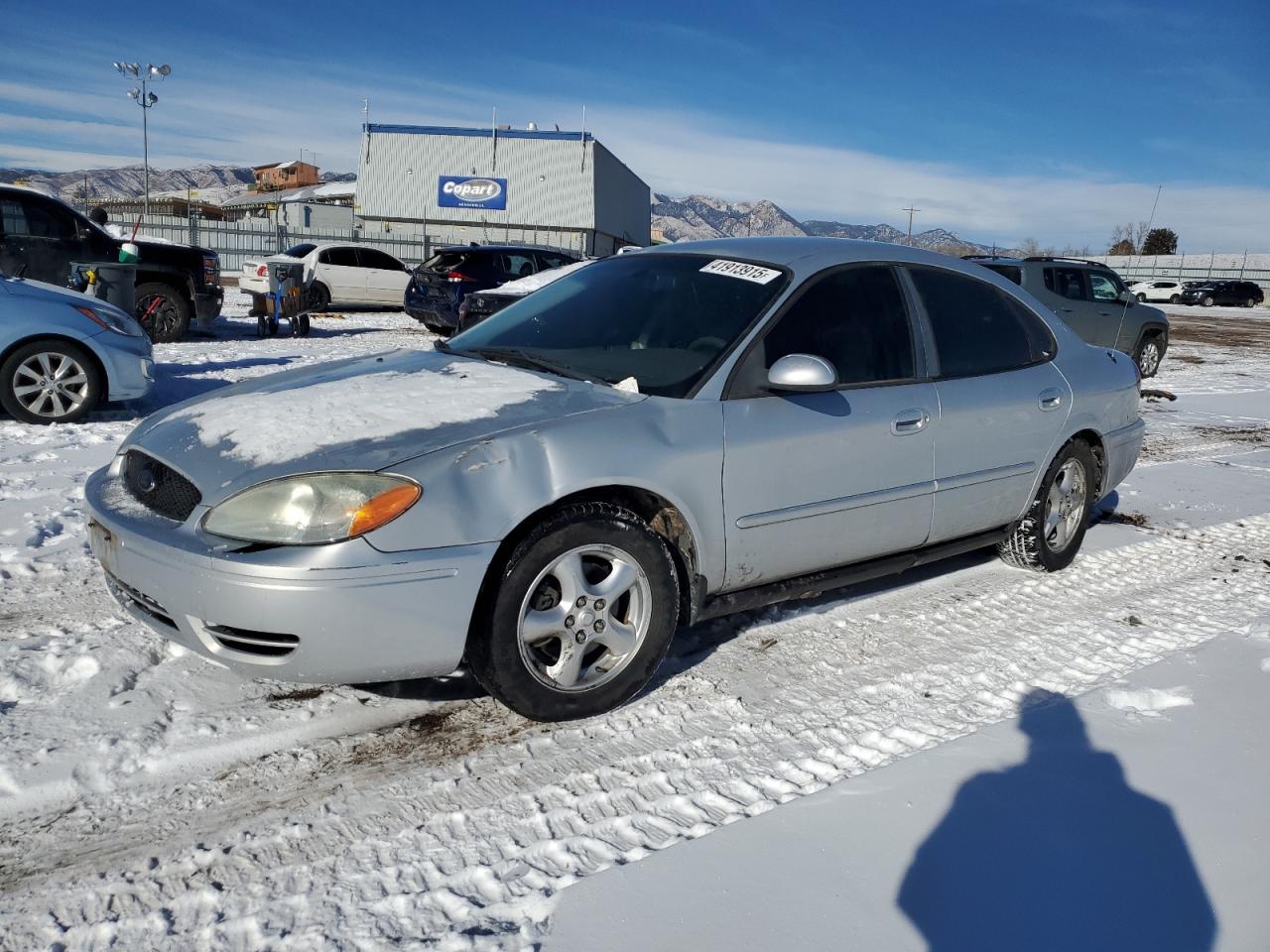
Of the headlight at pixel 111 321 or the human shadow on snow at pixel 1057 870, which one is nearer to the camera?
the human shadow on snow at pixel 1057 870

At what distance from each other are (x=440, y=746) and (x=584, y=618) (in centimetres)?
57

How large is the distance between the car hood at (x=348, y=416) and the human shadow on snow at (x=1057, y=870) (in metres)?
1.62

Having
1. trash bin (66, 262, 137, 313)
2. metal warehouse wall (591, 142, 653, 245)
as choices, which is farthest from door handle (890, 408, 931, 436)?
metal warehouse wall (591, 142, 653, 245)

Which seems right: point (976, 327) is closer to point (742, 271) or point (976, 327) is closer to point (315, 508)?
point (742, 271)

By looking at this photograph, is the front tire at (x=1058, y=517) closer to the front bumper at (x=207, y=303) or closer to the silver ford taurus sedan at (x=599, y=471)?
the silver ford taurus sedan at (x=599, y=471)

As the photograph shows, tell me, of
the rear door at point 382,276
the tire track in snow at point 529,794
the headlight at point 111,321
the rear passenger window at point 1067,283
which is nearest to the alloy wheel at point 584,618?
the tire track in snow at point 529,794

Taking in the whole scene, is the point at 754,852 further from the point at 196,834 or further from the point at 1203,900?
the point at 196,834

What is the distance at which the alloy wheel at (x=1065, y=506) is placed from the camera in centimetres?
473

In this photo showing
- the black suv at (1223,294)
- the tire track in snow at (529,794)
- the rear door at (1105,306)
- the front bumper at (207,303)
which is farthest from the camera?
the black suv at (1223,294)

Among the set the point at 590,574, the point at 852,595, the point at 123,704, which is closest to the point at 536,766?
the point at 590,574

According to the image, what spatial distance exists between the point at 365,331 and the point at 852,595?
12.9 meters

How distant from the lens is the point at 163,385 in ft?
29.7

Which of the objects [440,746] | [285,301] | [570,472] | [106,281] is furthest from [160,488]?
[285,301]

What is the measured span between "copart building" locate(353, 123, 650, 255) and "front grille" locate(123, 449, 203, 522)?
4508cm
